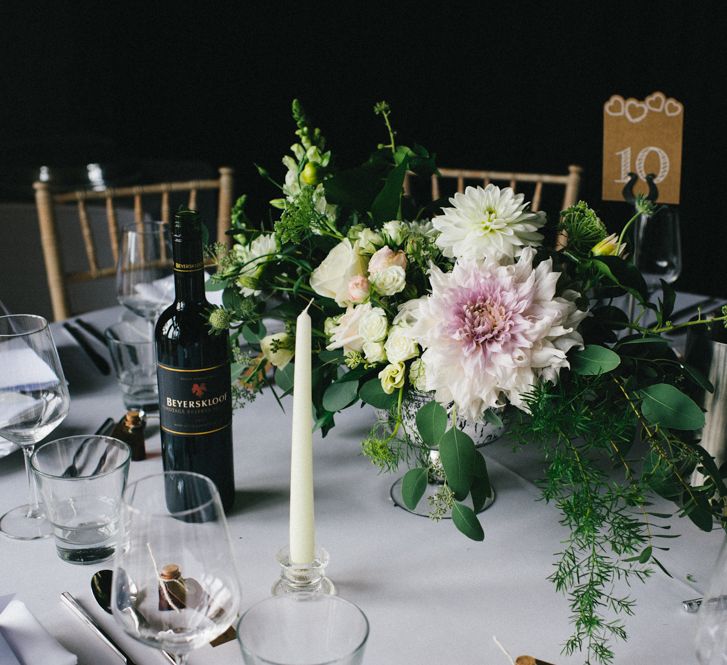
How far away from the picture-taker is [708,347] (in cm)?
98

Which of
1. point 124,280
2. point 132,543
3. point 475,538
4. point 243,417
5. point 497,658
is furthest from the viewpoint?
point 124,280

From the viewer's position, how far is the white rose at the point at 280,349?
1.02 meters

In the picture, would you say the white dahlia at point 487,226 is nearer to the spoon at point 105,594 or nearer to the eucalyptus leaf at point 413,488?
the eucalyptus leaf at point 413,488

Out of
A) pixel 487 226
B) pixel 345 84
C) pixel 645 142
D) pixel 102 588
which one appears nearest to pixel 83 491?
pixel 102 588

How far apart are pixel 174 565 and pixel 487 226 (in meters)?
0.46

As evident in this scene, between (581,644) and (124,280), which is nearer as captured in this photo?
(581,644)

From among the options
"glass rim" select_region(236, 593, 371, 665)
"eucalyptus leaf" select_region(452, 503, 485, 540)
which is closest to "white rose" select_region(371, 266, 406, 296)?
"eucalyptus leaf" select_region(452, 503, 485, 540)

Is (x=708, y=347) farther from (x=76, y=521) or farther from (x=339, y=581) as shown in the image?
(x=76, y=521)

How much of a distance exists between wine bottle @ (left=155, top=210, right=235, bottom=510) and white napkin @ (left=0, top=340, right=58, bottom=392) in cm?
16

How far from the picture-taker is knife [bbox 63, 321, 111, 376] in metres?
1.38

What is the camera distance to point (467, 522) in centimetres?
87

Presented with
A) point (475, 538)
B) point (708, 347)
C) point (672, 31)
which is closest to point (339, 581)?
point (475, 538)

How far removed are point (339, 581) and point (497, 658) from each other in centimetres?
19

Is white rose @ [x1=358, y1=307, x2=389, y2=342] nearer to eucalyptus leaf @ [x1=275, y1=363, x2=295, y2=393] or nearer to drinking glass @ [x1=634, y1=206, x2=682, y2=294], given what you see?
eucalyptus leaf @ [x1=275, y1=363, x2=295, y2=393]
